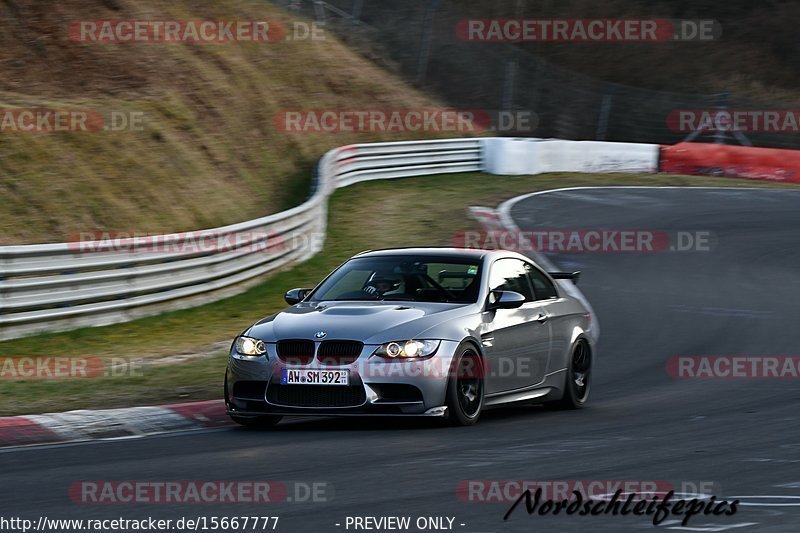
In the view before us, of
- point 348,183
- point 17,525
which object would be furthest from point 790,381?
point 348,183

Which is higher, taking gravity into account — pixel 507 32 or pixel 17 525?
pixel 507 32

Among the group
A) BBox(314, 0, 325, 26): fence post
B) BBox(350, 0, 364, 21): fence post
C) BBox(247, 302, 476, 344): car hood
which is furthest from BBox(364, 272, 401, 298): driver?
BBox(350, 0, 364, 21): fence post

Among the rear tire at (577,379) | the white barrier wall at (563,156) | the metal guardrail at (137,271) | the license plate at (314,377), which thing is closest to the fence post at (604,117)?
the white barrier wall at (563,156)

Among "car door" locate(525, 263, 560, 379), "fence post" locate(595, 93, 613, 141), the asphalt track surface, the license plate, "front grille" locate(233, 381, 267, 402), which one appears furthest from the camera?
"fence post" locate(595, 93, 613, 141)

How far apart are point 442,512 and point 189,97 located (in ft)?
85.6

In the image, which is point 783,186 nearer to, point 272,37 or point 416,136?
point 416,136

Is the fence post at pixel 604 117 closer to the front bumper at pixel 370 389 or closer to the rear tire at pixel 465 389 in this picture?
the rear tire at pixel 465 389

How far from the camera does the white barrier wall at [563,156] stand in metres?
33.1

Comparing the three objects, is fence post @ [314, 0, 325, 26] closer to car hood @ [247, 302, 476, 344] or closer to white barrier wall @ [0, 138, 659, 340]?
white barrier wall @ [0, 138, 659, 340]

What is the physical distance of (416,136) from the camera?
39.3 m

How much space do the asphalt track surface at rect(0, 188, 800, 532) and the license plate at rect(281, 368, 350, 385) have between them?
1.19 feet

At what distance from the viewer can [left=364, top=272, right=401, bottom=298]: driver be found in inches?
391

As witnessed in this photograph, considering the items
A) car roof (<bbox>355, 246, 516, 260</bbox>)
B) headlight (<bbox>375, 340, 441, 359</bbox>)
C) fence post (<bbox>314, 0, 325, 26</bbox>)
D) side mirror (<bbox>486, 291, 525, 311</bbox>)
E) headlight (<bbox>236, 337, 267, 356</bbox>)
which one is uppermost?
fence post (<bbox>314, 0, 325, 26</bbox>)

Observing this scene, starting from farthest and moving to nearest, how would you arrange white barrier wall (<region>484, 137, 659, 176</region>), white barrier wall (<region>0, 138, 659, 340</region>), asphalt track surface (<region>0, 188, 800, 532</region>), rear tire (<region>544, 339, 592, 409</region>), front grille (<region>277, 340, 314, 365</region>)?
white barrier wall (<region>484, 137, 659, 176</region>)
white barrier wall (<region>0, 138, 659, 340</region>)
rear tire (<region>544, 339, 592, 409</region>)
front grille (<region>277, 340, 314, 365</region>)
asphalt track surface (<region>0, 188, 800, 532</region>)
